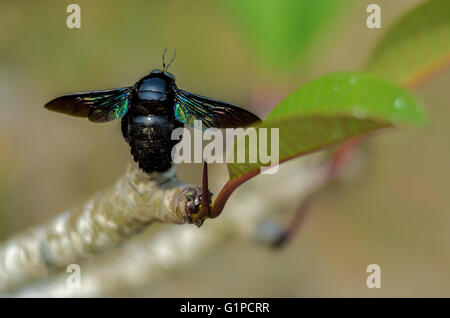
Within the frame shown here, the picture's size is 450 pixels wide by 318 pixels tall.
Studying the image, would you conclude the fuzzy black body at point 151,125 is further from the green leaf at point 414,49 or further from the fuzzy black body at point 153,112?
the green leaf at point 414,49

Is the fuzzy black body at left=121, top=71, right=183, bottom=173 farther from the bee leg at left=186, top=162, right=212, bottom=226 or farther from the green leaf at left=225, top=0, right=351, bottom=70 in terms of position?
the green leaf at left=225, top=0, right=351, bottom=70

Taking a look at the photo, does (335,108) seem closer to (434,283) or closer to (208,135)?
(208,135)

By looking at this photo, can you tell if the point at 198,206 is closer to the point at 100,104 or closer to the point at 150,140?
the point at 150,140

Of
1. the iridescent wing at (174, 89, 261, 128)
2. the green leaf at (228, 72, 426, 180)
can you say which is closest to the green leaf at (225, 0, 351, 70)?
the iridescent wing at (174, 89, 261, 128)

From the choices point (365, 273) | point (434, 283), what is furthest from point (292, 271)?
point (434, 283)

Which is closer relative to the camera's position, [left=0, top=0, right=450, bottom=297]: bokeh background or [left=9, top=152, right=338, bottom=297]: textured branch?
[left=9, top=152, right=338, bottom=297]: textured branch

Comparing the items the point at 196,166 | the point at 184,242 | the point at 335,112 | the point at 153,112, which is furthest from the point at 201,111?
the point at 196,166

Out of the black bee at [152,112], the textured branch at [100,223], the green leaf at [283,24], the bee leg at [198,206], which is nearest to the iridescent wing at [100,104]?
the black bee at [152,112]
